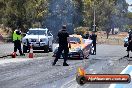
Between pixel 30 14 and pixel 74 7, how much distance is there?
12.1 m

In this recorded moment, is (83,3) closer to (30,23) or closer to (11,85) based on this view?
(30,23)

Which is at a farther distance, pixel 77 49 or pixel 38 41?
pixel 38 41

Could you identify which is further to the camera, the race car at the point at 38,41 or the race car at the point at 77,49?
the race car at the point at 38,41

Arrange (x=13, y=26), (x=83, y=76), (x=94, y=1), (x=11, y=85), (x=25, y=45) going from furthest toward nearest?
(x=94, y=1) → (x=13, y=26) → (x=25, y=45) → (x=11, y=85) → (x=83, y=76)

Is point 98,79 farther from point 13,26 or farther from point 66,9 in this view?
point 66,9

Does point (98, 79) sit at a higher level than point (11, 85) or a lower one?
higher

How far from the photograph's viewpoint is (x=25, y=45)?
29703 mm

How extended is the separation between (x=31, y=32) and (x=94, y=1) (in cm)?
4617

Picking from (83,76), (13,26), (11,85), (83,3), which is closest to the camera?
(83,76)

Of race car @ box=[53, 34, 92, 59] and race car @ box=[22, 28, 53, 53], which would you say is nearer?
race car @ box=[53, 34, 92, 59]

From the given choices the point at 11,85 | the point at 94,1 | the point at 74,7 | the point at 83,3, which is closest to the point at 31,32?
the point at 11,85

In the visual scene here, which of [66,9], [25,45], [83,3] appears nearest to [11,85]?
[25,45]

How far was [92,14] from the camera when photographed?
7388cm

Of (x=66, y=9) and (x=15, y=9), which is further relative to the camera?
(x=66, y=9)
